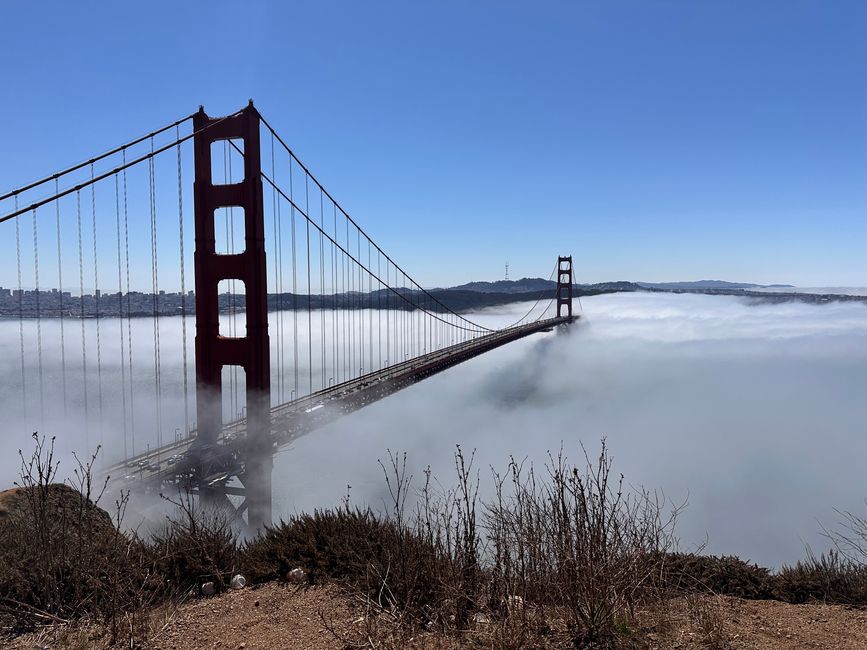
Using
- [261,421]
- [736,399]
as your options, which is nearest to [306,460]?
[261,421]

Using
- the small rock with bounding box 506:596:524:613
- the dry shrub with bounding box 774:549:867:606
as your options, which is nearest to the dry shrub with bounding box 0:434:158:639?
the small rock with bounding box 506:596:524:613

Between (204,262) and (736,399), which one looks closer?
(204,262)

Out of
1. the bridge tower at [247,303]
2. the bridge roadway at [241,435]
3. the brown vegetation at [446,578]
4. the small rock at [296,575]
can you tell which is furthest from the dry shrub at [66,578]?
the bridge tower at [247,303]

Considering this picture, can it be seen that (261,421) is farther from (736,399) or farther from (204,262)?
(736,399)

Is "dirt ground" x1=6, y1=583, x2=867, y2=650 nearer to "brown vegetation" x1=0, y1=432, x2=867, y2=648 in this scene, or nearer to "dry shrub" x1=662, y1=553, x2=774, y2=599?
"brown vegetation" x1=0, y1=432, x2=867, y2=648

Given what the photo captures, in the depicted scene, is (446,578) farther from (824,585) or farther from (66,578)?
(824,585)
